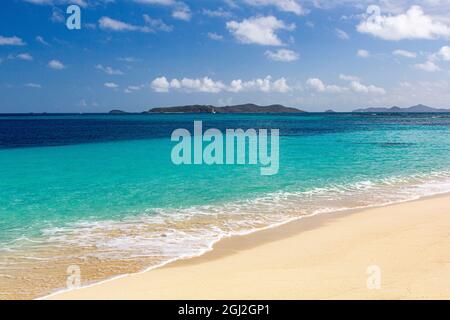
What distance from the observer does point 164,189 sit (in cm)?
1759

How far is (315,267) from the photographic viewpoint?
307 inches

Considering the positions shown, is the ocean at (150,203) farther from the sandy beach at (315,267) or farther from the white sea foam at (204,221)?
the sandy beach at (315,267)

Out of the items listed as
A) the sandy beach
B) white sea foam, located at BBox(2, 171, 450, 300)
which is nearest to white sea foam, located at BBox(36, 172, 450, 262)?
white sea foam, located at BBox(2, 171, 450, 300)

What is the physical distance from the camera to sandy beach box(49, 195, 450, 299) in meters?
6.35

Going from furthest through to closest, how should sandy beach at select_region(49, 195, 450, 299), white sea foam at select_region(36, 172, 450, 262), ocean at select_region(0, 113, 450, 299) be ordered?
1. white sea foam at select_region(36, 172, 450, 262)
2. ocean at select_region(0, 113, 450, 299)
3. sandy beach at select_region(49, 195, 450, 299)

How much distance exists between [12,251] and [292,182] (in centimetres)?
1205

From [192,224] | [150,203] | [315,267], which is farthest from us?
[150,203]

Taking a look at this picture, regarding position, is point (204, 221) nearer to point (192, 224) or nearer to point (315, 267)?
point (192, 224)

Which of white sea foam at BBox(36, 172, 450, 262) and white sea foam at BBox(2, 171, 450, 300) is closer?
white sea foam at BBox(2, 171, 450, 300)

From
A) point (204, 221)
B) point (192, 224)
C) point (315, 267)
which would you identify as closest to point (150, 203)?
point (204, 221)

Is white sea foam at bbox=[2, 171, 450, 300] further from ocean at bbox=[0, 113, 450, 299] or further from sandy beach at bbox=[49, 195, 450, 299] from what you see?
sandy beach at bbox=[49, 195, 450, 299]

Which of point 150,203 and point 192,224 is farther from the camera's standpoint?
point 150,203
